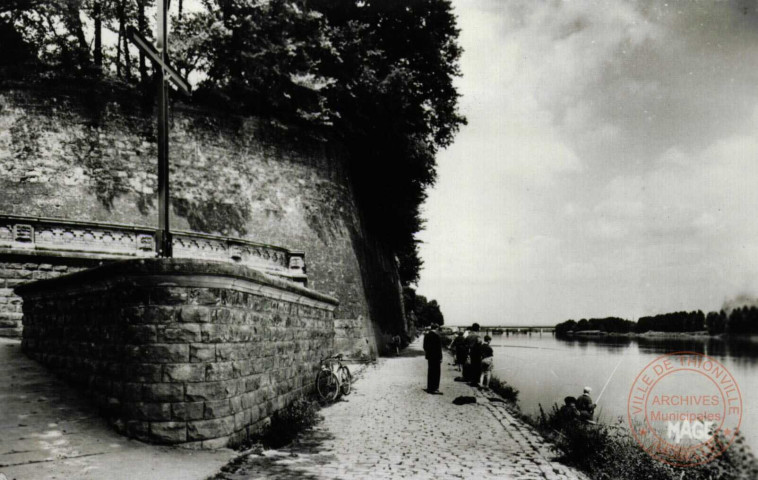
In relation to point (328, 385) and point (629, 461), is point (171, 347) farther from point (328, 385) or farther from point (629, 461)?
point (629, 461)

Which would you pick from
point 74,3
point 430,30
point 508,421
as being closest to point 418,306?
point 430,30

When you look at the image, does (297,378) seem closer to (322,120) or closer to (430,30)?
(322,120)

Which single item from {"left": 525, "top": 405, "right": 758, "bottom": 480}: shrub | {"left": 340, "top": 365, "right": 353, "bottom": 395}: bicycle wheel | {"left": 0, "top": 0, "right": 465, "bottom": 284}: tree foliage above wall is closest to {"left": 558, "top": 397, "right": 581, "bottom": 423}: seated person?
{"left": 525, "top": 405, "right": 758, "bottom": 480}: shrub

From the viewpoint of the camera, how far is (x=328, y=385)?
11.3 meters

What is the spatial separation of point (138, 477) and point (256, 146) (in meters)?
16.5

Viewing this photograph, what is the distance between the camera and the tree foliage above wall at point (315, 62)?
19891 mm

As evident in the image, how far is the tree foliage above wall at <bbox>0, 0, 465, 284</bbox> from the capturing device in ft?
65.3

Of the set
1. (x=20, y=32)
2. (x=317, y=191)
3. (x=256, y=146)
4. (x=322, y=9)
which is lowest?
(x=317, y=191)

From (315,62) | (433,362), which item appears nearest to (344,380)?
(433,362)

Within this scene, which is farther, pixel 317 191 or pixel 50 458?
pixel 317 191

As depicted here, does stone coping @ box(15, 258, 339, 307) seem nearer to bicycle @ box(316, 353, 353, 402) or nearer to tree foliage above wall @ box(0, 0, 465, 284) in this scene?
bicycle @ box(316, 353, 353, 402)

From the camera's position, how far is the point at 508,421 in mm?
9734

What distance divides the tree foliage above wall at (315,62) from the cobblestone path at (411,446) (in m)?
13.5

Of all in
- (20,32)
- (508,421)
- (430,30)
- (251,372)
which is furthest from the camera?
(430,30)
